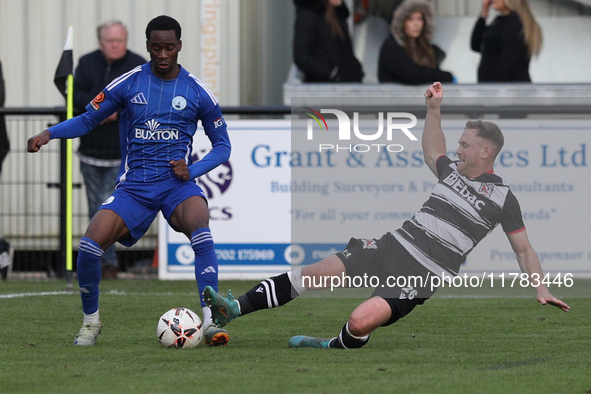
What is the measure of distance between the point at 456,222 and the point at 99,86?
17.4 feet

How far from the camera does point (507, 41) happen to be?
10.9 meters

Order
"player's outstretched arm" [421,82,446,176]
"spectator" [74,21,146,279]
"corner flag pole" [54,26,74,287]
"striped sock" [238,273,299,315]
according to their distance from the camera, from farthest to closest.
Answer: "spectator" [74,21,146,279] → "corner flag pole" [54,26,74,287] → "player's outstretched arm" [421,82,446,176] → "striped sock" [238,273,299,315]

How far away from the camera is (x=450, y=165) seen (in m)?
5.95

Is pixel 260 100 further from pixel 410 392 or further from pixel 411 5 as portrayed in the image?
pixel 410 392

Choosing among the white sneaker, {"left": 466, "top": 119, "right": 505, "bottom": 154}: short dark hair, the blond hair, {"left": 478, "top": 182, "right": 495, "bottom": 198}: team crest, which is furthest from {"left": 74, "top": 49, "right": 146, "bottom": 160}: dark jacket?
{"left": 478, "top": 182, "right": 495, "bottom": 198}: team crest

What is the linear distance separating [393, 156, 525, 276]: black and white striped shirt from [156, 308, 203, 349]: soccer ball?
1.29 meters

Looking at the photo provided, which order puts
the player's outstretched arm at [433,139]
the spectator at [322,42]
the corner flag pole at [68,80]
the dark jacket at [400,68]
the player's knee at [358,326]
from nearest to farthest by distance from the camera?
the player's knee at [358,326] < the player's outstretched arm at [433,139] < the corner flag pole at [68,80] < the dark jacket at [400,68] < the spectator at [322,42]

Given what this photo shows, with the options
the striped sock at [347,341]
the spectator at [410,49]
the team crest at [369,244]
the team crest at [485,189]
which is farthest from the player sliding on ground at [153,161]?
the spectator at [410,49]

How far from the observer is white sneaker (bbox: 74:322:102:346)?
18.6ft

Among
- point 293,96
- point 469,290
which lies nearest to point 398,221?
point 469,290

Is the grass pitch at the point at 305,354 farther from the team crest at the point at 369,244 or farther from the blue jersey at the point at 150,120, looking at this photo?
the blue jersey at the point at 150,120

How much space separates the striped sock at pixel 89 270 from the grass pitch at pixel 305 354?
258 mm

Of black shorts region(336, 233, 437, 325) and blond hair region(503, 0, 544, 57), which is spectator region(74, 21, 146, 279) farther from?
black shorts region(336, 233, 437, 325)

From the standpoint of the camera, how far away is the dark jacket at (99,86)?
10016 mm
